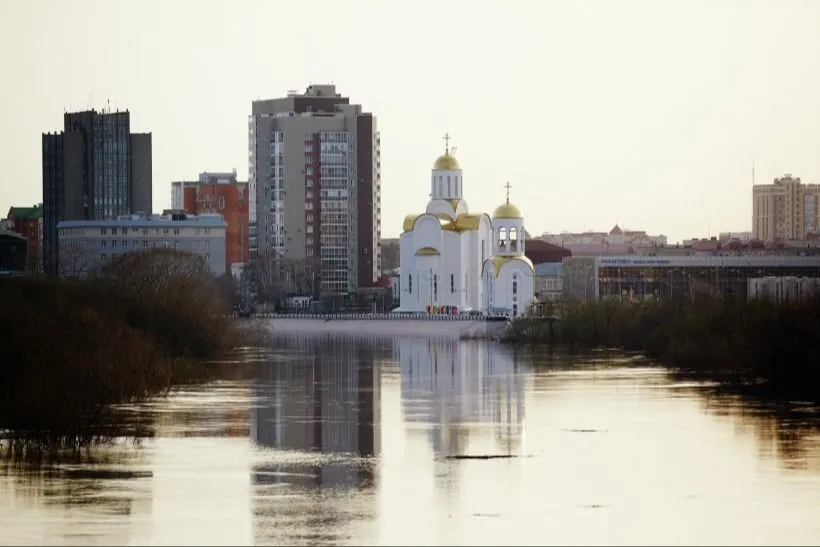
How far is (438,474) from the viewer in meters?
33.4

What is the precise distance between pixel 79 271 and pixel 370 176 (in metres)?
38.9

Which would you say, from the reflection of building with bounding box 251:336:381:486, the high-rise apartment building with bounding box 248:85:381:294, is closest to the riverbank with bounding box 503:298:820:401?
the reflection of building with bounding box 251:336:381:486

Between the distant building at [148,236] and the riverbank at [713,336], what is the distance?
53.3 metres

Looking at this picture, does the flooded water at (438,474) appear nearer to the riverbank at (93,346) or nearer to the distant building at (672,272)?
the riverbank at (93,346)

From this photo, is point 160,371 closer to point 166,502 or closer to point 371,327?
point 166,502

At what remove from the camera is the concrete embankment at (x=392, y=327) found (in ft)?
333

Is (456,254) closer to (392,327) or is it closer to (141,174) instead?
(392,327)

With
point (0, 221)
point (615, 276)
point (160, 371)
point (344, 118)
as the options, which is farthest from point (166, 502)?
point (0, 221)

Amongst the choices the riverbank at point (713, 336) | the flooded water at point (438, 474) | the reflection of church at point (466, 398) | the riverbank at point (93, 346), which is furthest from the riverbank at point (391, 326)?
the flooded water at point (438, 474)

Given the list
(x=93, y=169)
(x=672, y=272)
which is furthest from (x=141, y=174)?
(x=672, y=272)

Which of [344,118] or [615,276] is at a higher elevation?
[344,118]

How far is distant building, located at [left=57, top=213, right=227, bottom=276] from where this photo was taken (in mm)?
141750

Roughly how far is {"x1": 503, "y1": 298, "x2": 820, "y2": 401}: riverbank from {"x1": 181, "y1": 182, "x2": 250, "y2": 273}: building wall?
83868 mm

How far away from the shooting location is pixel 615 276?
429 ft
